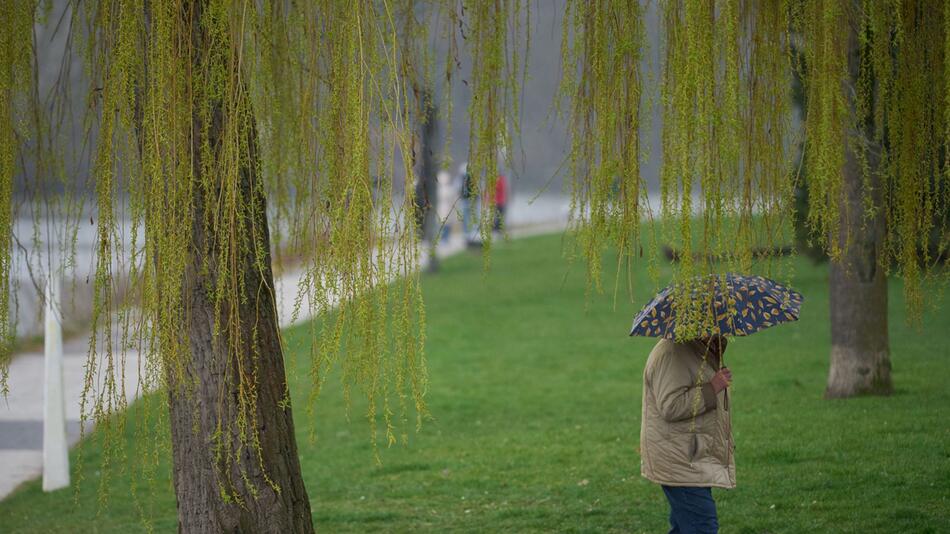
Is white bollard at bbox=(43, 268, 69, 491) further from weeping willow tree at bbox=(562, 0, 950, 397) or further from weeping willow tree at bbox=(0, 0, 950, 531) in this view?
weeping willow tree at bbox=(562, 0, 950, 397)

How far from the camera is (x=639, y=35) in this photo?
4941 mm

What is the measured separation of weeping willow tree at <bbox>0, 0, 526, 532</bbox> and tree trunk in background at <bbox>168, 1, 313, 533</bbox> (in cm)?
1

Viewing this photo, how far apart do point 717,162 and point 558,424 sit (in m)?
7.11

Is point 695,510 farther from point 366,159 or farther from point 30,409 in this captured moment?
point 30,409

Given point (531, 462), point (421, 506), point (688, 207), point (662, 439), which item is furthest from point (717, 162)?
point (531, 462)

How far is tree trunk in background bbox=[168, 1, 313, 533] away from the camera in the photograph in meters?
5.33

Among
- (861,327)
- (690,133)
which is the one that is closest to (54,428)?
(690,133)

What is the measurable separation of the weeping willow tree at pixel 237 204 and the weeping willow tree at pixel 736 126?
1.88 ft

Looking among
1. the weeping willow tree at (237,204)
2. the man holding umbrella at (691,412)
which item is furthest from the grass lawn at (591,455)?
the man holding umbrella at (691,412)

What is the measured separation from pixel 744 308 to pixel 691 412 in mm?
575

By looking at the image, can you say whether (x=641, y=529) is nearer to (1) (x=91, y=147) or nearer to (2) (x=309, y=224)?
(2) (x=309, y=224)

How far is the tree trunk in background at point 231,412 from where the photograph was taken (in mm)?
5332

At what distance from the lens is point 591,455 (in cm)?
957

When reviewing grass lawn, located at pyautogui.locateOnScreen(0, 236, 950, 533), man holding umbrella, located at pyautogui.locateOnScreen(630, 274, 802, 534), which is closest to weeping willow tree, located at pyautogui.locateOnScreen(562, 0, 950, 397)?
man holding umbrella, located at pyautogui.locateOnScreen(630, 274, 802, 534)
